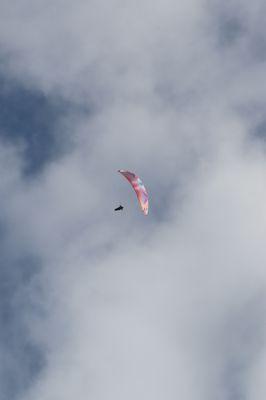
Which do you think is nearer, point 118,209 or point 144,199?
point 118,209

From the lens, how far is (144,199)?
9969 cm

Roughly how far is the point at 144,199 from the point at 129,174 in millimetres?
6104

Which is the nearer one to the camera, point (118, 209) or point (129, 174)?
point (118, 209)

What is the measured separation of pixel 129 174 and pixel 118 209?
12.4 meters

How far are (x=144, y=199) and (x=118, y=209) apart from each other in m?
10.1

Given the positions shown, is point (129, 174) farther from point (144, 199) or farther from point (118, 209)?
point (118, 209)

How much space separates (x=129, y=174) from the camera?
10112 cm

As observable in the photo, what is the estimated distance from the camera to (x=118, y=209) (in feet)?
299

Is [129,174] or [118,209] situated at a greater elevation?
[129,174]

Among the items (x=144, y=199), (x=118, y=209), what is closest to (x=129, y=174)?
(x=144, y=199)
